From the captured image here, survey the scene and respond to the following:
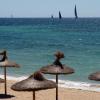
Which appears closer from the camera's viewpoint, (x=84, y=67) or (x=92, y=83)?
(x=92, y=83)

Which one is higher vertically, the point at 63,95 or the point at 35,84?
the point at 35,84

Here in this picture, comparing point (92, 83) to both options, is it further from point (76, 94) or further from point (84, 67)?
point (84, 67)

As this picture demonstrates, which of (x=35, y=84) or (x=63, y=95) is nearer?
(x=35, y=84)

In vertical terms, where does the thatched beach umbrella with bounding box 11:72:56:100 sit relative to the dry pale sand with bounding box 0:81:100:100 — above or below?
above

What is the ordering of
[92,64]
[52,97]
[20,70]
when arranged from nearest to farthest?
[52,97] < [20,70] < [92,64]

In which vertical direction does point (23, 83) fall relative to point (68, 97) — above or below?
above

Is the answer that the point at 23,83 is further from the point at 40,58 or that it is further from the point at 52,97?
the point at 40,58

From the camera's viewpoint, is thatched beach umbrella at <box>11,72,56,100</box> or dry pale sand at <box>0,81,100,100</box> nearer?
thatched beach umbrella at <box>11,72,56,100</box>

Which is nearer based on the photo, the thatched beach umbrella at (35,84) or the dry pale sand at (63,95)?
the thatched beach umbrella at (35,84)

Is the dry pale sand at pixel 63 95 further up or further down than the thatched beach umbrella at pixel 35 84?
further down

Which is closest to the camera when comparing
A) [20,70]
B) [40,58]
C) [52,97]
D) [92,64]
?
[52,97]

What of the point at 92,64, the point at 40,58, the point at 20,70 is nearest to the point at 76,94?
the point at 20,70

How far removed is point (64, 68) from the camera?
1153 centimetres

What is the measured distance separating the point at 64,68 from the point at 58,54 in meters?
0.39
